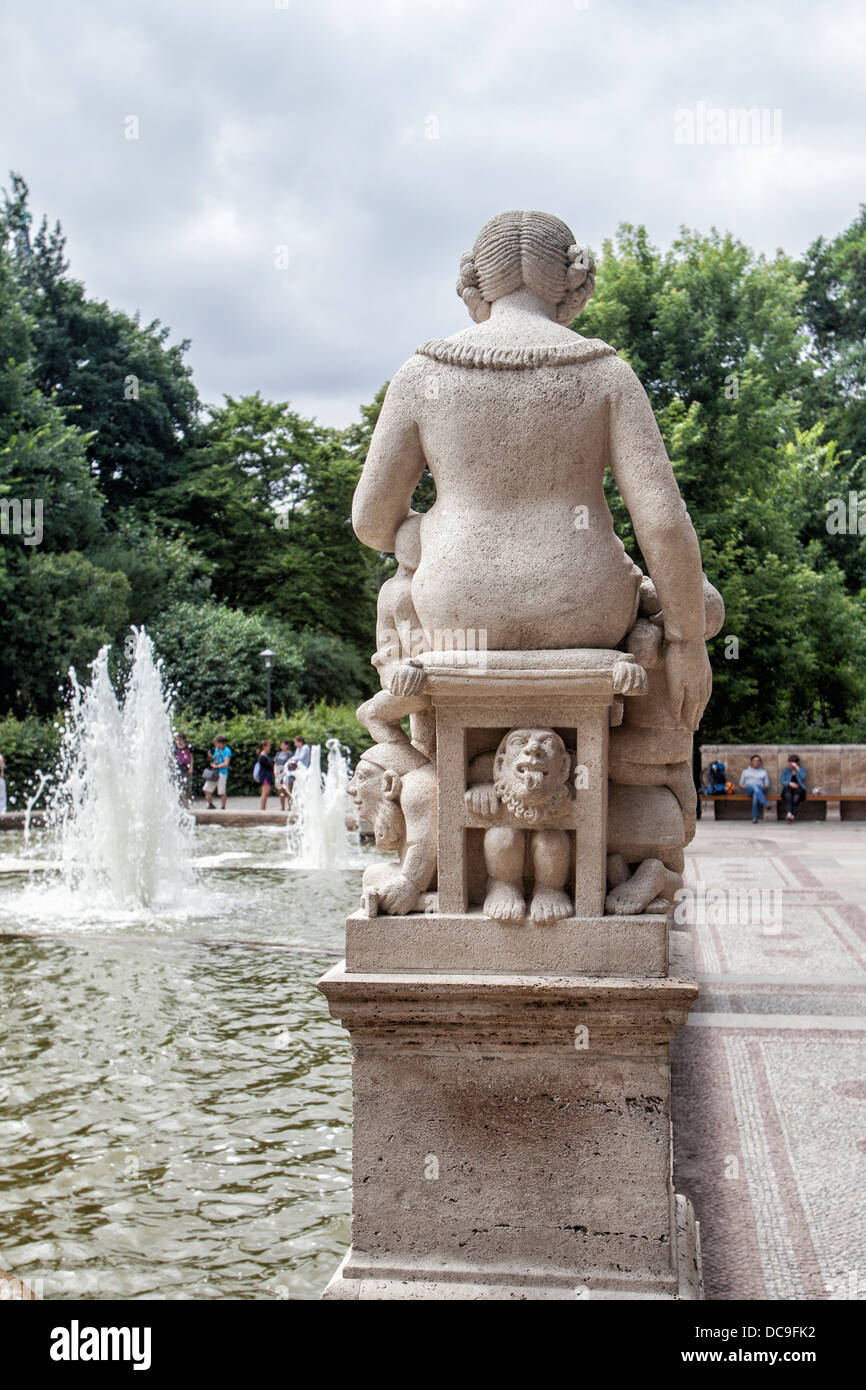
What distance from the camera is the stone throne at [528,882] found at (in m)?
2.91

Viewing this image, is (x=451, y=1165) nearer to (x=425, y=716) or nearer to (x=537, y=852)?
(x=537, y=852)

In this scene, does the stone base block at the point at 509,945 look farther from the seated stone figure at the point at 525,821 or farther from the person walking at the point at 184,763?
the person walking at the point at 184,763

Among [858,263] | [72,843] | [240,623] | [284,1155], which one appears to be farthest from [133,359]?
[284,1155]

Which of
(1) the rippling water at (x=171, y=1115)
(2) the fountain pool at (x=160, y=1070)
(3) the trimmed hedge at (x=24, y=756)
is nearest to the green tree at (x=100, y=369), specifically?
(3) the trimmed hedge at (x=24, y=756)

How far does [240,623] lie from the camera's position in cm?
2742

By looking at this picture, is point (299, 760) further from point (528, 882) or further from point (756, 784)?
point (528, 882)

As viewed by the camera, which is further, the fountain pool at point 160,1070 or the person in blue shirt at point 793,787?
the person in blue shirt at point 793,787

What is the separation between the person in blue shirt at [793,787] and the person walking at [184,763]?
921 cm

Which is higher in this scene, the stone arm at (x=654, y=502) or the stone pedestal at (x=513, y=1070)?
the stone arm at (x=654, y=502)

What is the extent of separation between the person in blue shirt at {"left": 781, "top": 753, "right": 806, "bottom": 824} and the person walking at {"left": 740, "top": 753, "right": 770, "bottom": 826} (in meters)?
0.30

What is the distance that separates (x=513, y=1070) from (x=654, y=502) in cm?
142

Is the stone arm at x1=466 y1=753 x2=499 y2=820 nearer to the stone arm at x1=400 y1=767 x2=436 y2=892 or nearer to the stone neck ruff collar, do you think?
the stone arm at x1=400 y1=767 x2=436 y2=892

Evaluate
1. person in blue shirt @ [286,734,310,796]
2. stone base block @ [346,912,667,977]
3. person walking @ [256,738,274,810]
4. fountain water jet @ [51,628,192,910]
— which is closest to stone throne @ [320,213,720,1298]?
stone base block @ [346,912,667,977]
